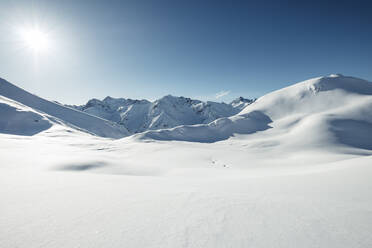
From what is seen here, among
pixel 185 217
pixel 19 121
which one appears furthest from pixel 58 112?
pixel 185 217

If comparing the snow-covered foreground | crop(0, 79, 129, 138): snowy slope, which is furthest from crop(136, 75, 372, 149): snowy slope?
crop(0, 79, 129, 138): snowy slope

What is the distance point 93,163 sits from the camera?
11289 mm

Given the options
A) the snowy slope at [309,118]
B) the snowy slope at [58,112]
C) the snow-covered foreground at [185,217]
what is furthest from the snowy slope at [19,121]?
the snow-covered foreground at [185,217]

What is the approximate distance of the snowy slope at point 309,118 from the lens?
27.8 meters

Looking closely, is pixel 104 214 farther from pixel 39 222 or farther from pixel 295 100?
pixel 295 100

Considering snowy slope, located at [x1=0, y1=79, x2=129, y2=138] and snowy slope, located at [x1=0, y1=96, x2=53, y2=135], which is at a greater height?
snowy slope, located at [x1=0, y1=79, x2=129, y2=138]

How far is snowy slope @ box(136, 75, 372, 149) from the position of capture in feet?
91.0

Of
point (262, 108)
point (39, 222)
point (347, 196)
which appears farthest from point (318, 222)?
point (262, 108)

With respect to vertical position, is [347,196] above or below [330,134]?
below

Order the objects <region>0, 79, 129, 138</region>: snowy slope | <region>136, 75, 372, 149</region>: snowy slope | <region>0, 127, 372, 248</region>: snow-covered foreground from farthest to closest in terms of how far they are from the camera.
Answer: <region>0, 79, 129, 138</region>: snowy slope, <region>136, 75, 372, 149</region>: snowy slope, <region>0, 127, 372, 248</region>: snow-covered foreground

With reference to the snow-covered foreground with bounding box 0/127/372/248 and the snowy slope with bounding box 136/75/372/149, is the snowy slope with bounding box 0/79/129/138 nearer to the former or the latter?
the snowy slope with bounding box 136/75/372/149

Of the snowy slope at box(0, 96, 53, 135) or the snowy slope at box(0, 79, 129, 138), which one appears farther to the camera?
the snowy slope at box(0, 79, 129, 138)

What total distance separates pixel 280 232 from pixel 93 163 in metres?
12.0

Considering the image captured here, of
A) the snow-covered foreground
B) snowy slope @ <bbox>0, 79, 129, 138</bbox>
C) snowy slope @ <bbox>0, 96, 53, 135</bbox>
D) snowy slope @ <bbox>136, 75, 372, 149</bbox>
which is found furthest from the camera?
snowy slope @ <bbox>0, 79, 129, 138</bbox>
